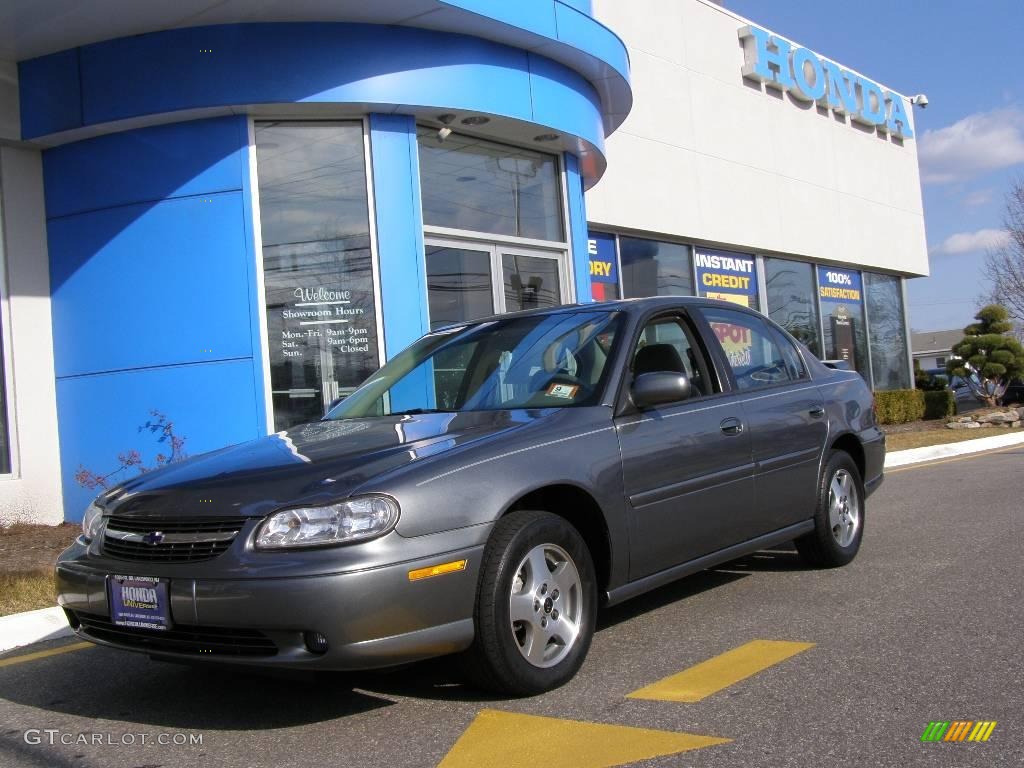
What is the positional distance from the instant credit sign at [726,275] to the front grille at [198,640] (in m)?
15.9

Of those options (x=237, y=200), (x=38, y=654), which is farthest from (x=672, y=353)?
(x=237, y=200)

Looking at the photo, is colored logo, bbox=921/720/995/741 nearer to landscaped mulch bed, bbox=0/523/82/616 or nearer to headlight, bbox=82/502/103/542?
headlight, bbox=82/502/103/542

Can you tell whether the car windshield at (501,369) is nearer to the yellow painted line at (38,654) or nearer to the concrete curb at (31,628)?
the yellow painted line at (38,654)

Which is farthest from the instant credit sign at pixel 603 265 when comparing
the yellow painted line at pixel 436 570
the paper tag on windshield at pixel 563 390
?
the yellow painted line at pixel 436 570

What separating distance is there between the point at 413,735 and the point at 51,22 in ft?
25.5

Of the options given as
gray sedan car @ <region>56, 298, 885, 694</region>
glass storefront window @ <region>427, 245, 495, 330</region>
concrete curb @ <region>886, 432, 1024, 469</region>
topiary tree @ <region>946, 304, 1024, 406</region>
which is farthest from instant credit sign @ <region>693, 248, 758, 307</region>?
gray sedan car @ <region>56, 298, 885, 694</region>

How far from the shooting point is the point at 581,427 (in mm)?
4414

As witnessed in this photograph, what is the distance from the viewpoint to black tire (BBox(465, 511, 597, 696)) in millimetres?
3779

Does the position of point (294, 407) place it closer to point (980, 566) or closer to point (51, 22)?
point (51, 22)

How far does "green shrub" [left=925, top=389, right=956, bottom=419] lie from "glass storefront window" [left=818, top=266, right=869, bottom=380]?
3.37 meters

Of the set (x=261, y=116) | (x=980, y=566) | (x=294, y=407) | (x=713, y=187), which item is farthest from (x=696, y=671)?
A: (x=713, y=187)

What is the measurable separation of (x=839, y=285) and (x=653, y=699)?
68.9ft

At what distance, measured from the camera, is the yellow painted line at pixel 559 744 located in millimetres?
3301

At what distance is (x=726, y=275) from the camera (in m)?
19.8
